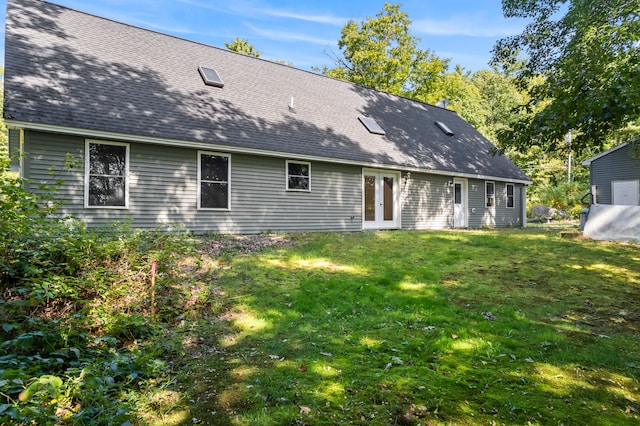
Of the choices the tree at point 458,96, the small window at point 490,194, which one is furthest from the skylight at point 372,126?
the tree at point 458,96

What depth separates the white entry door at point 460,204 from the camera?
53.8ft

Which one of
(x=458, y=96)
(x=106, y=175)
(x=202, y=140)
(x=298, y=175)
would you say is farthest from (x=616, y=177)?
(x=106, y=175)

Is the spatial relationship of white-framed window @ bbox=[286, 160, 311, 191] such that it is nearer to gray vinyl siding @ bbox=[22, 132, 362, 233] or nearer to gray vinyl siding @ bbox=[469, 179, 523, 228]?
gray vinyl siding @ bbox=[22, 132, 362, 233]

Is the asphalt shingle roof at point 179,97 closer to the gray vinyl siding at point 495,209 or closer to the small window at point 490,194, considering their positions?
the gray vinyl siding at point 495,209

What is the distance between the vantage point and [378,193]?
1377 centimetres

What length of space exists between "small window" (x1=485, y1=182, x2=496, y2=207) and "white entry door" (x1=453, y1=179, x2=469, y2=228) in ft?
5.64

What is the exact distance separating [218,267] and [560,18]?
10.8 metres

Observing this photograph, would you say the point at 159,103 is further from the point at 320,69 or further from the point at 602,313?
the point at 320,69

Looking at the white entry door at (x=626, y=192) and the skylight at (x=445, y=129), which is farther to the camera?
the skylight at (x=445, y=129)

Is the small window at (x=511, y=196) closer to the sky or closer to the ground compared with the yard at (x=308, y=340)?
closer to the sky

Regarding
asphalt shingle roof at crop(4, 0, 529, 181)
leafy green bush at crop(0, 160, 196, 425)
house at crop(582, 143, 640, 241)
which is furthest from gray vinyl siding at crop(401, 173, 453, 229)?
leafy green bush at crop(0, 160, 196, 425)

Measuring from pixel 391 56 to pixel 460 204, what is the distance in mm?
17445

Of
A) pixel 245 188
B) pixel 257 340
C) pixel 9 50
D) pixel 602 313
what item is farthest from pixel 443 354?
pixel 9 50

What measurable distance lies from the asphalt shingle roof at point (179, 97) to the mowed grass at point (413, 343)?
11.4ft
